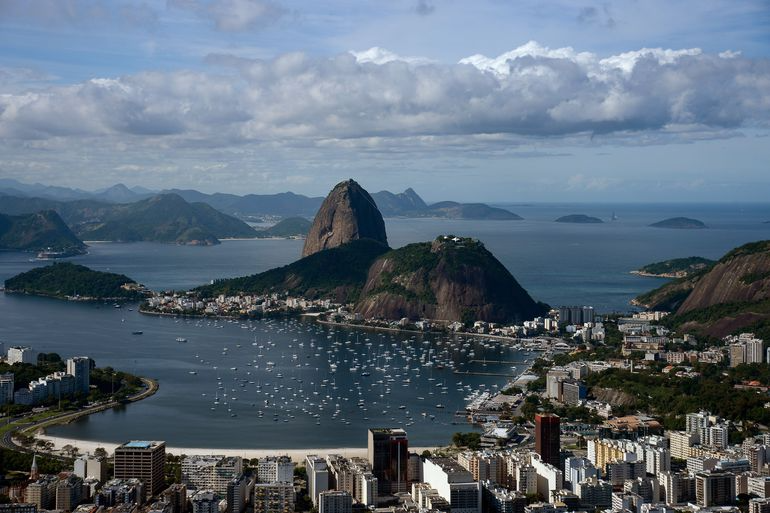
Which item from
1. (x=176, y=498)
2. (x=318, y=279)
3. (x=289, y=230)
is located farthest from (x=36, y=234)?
(x=176, y=498)

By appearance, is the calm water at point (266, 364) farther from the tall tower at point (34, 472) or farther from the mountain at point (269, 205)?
the mountain at point (269, 205)

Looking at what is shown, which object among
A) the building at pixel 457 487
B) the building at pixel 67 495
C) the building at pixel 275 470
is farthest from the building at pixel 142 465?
the building at pixel 457 487

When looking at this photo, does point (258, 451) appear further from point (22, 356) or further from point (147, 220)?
point (147, 220)

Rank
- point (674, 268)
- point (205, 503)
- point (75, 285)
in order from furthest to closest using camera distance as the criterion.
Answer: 1. point (674, 268)
2. point (75, 285)
3. point (205, 503)

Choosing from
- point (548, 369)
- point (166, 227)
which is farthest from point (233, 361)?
point (166, 227)

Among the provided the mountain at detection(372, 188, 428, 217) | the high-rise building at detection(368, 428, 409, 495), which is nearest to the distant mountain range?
the mountain at detection(372, 188, 428, 217)
